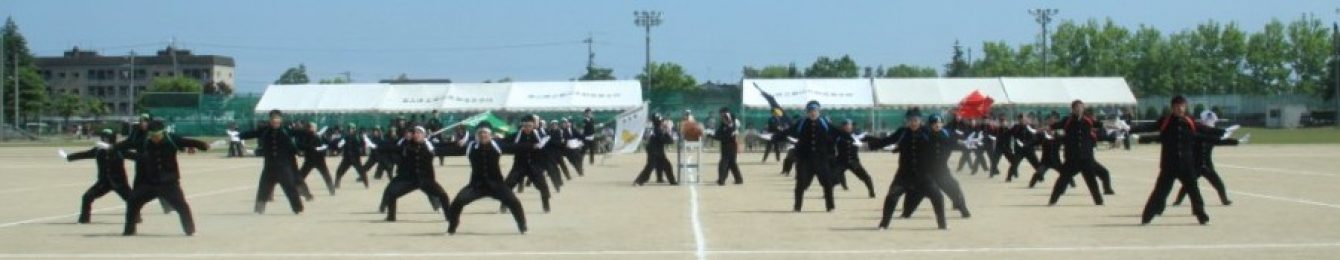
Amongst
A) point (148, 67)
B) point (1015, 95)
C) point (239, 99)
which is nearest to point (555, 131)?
point (1015, 95)

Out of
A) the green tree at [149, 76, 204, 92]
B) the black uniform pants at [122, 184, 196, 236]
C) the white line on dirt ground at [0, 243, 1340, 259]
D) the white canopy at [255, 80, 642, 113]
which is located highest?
the green tree at [149, 76, 204, 92]

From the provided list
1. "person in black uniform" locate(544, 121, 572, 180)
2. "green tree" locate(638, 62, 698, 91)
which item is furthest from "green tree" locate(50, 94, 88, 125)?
"person in black uniform" locate(544, 121, 572, 180)

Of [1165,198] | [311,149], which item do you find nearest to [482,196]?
[1165,198]

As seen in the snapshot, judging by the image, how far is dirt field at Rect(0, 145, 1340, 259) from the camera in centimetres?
1430

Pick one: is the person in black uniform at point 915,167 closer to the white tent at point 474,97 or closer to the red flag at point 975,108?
the red flag at point 975,108

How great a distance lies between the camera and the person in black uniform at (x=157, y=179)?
16.3 meters

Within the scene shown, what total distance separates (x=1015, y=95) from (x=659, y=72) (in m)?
111

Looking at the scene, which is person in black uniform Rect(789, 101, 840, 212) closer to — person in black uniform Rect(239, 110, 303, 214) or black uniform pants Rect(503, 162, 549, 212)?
black uniform pants Rect(503, 162, 549, 212)

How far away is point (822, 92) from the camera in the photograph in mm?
62188

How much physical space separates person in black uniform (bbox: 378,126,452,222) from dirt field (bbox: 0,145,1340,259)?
1.24 ft

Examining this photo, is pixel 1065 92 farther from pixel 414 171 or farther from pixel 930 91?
pixel 414 171

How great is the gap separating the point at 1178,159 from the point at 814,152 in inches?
184

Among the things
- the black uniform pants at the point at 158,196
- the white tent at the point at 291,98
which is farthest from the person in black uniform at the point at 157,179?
the white tent at the point at 291,98

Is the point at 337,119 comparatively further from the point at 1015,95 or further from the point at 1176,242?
the point at 1176,242
